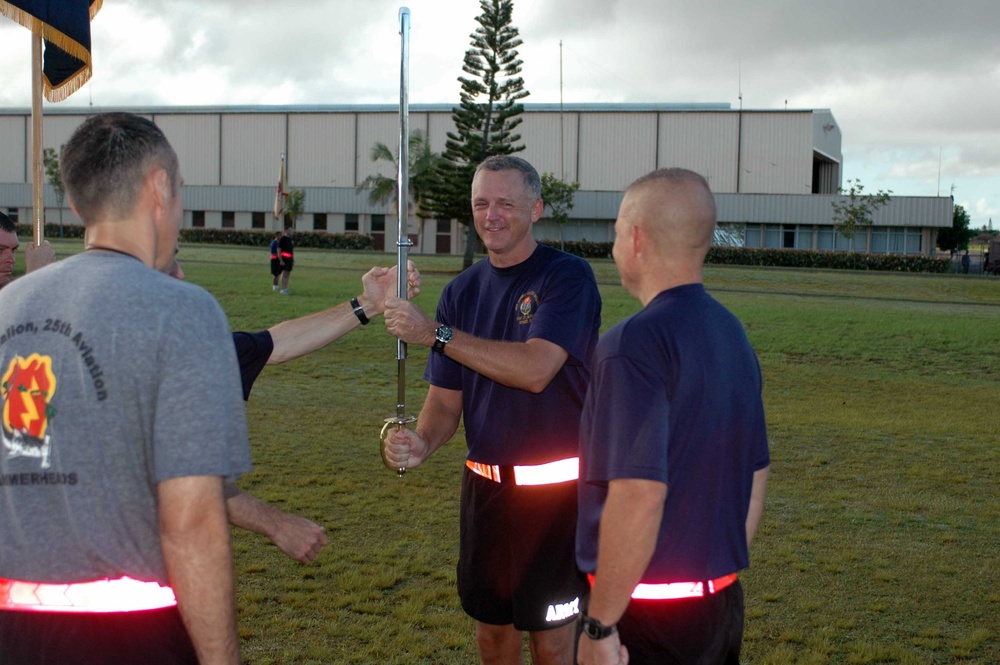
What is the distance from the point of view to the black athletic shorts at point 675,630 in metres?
2.62

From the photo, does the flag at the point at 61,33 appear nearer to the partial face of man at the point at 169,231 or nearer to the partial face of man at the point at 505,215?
the partial face of man at the point at 505,215

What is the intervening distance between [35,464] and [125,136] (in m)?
0.74

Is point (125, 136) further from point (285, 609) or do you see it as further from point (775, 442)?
point (775, 442)

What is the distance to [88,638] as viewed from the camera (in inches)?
86.3

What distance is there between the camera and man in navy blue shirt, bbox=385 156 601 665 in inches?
150

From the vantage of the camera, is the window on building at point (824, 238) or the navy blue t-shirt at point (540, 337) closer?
the navy blue t-shirt at point (540, 337)

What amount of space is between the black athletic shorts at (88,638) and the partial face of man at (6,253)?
11.0ft

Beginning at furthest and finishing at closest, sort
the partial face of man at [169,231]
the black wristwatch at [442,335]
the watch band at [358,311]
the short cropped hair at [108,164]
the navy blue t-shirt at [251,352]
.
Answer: the watch band at [358,311] → the black wristwatch at [442,335] → the navy blue t-shirt at [251,352] → the partial face of man at [169,231] → the short cropped hair at [108,164]

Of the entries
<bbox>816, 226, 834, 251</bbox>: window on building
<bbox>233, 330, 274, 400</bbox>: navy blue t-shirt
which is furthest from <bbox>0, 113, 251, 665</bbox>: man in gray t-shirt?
<bbox>816, 226, 834, 251</bbox>: window on building

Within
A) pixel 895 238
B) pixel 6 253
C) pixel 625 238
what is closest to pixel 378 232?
pixel 895 238

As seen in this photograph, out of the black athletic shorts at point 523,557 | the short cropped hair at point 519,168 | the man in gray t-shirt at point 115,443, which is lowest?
the black athletic shorts at point 523,557

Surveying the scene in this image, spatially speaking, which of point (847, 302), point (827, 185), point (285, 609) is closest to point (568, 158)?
point (827, 185)

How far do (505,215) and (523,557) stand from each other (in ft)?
4.41

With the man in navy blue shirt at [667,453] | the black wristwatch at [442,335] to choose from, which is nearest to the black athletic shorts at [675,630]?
the man in navy blue shirt at [667,453]
